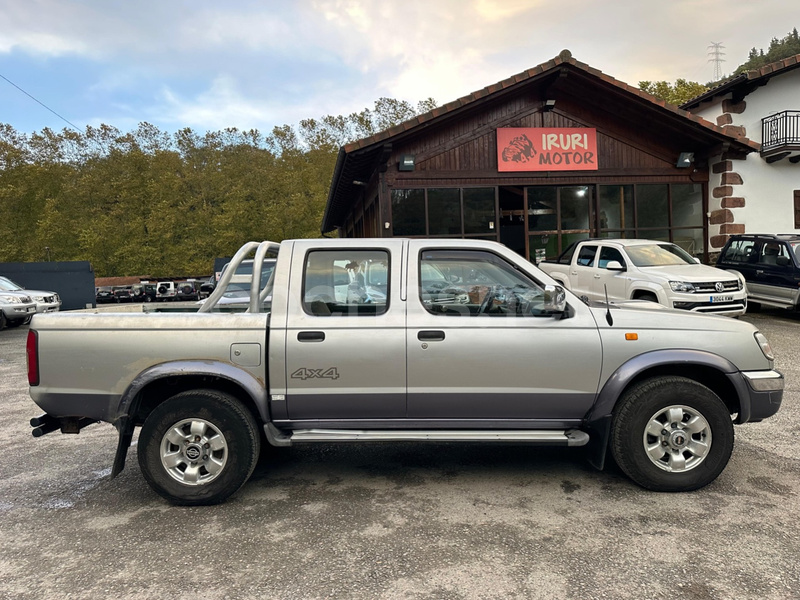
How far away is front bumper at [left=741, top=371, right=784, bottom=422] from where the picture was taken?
3.63 m

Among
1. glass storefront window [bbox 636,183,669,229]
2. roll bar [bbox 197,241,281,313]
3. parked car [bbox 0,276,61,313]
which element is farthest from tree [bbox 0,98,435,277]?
roll bar [bbox 197,241,281,313]

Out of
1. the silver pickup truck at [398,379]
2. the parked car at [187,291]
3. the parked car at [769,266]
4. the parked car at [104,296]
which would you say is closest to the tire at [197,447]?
the silver pickup truck at [398,379]

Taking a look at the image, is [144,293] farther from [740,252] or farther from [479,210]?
[740,252]

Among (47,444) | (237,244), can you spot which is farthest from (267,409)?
(237,244)

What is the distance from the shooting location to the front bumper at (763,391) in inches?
143

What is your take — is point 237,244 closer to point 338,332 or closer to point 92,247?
→ point 92,247

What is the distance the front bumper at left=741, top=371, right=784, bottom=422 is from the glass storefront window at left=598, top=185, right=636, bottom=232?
12.0 metres

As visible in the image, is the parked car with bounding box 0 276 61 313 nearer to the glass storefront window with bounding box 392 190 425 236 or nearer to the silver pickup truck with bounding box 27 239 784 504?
the glass storefront window with bounding box 392 190 425 236

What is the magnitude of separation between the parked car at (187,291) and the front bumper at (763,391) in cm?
3225

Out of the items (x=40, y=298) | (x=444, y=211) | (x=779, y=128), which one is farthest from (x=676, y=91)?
(x=40, y=298)

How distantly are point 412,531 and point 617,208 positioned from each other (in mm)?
13767

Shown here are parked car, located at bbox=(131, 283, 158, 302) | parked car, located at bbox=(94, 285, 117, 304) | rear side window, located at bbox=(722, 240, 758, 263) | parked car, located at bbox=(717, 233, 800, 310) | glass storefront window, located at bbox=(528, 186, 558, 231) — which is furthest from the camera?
parked car, located at bbox=(131, 283, 158, 302)

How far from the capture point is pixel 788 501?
3486 mm

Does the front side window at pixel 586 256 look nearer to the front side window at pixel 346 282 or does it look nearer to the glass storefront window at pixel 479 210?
the glass storefront window at pixel 479 210
